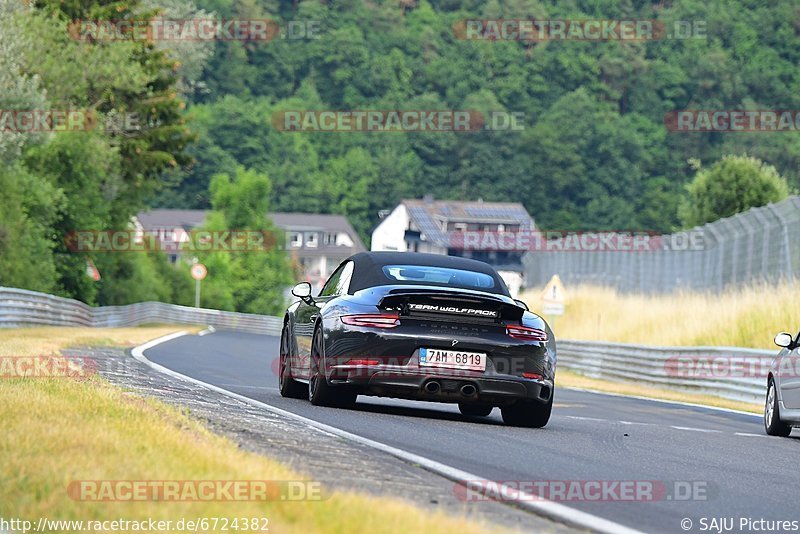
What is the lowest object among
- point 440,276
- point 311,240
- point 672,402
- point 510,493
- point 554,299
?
point 672,402

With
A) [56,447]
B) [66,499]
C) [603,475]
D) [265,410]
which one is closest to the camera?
[66,499]

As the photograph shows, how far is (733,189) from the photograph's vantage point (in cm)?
8475

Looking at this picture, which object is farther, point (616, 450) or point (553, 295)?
point (553, 295)

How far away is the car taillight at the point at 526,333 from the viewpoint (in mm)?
12875

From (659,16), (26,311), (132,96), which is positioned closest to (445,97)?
(659,16)

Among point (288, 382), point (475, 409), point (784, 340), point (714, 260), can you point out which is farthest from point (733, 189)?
point (288, 382)

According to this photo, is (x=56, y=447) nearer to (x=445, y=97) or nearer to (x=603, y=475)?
(x=603, y=475)

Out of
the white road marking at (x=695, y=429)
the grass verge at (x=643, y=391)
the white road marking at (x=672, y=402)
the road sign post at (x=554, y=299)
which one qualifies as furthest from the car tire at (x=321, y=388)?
the road sign post at (x=554, y=299)

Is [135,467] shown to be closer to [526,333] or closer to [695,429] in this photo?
[526,333]

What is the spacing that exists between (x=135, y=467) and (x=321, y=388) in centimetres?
610

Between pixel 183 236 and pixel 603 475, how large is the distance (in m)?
148

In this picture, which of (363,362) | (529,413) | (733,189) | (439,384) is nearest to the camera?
(439,384)

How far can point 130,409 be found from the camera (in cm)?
1027

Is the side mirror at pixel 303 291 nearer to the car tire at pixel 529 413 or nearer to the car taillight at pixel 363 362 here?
the car taillight at pixel 363 362
